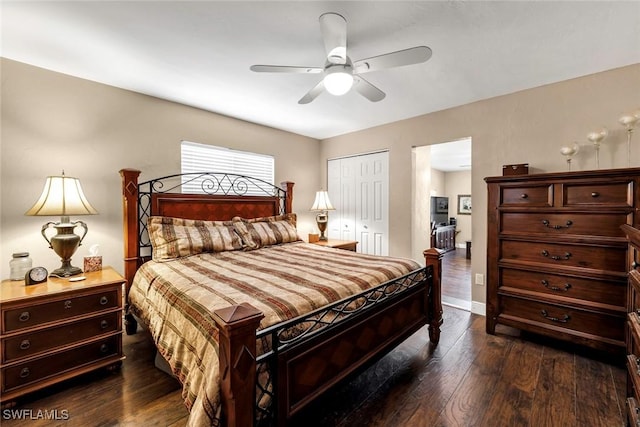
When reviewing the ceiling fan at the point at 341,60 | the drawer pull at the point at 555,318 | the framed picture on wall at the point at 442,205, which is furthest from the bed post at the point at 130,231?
the framed picture on wall at the point at 442,205

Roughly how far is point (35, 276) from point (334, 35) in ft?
9.02

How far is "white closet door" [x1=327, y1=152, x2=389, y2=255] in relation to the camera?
4.25 meters

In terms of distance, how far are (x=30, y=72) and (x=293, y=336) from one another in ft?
10.7

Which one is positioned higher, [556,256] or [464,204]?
[464,204]

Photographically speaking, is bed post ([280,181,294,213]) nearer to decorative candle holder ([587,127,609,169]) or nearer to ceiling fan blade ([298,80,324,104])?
ceiling fan blade ([298,80,324,104])

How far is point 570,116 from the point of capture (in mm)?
2695

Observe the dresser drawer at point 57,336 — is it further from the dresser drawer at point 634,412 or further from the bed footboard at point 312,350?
the dresser drawer at point 634,412

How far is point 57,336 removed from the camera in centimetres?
189

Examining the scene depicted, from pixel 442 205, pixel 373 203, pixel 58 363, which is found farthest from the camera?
pixel 442 205

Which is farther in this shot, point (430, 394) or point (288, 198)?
point (288, 198)

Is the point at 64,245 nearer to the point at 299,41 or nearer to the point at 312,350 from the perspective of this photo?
the point at 312,350

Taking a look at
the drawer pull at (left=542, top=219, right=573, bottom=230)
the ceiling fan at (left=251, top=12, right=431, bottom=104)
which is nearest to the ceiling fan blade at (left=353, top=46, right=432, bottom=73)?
the ceiling fan at (left=251, top=12, right=431, bottom=104)

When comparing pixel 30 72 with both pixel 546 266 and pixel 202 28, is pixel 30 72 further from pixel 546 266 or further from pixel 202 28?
pixel 546 266

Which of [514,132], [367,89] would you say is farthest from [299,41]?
[514,132]
